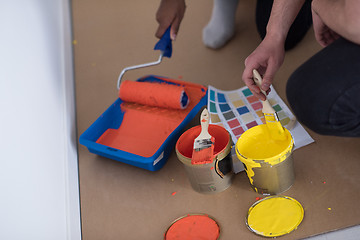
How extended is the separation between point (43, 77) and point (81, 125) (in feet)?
0.73

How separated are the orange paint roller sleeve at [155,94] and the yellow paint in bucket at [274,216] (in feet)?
1.40

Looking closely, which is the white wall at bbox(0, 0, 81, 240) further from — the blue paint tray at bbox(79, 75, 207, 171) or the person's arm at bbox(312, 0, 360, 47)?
the person's arm at bbox(312, 0, 360, 47)

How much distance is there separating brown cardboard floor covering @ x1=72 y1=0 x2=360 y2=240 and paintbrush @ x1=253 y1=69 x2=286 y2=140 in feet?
0.46

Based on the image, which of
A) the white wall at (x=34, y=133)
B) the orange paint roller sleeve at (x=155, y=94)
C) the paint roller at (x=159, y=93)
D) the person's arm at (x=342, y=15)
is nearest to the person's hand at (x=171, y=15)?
the paint roller at (x=159, y=93)

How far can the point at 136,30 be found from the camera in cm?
189

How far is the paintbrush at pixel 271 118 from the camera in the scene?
997 mm

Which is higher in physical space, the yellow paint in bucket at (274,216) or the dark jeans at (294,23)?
the dark jeans at (294,23)

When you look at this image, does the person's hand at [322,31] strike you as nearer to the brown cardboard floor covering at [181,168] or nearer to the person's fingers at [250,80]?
the person's fingers at [250,80]

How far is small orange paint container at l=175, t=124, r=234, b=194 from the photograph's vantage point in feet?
3.40

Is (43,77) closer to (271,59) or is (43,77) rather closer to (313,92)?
(271,59)

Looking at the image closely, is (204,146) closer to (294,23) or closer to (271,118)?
(271,118)

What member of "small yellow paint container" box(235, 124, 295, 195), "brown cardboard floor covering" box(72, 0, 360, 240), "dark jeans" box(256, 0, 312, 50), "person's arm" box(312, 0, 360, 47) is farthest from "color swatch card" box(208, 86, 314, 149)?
"person's arm" box(312, 0, 360, 47)

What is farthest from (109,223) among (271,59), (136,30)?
(136,30)

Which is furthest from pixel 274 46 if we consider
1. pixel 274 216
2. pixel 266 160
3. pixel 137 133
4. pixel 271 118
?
pixel 137 133
